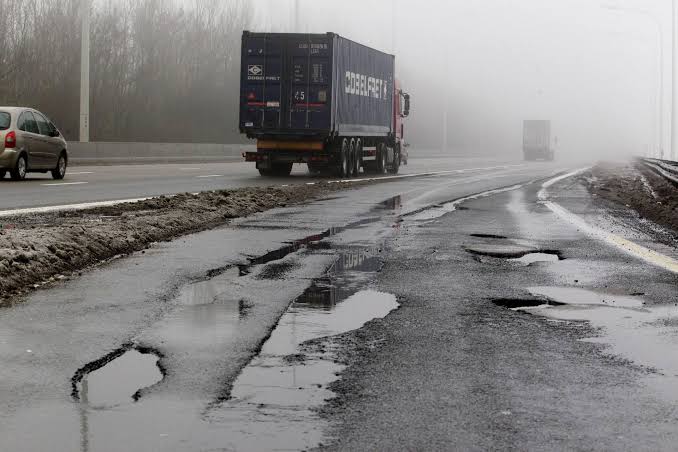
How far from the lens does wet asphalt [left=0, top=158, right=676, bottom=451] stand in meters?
4.75

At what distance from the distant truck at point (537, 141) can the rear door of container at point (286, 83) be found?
59.0 m

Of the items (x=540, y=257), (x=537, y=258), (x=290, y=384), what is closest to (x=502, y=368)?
(x=290, y=384)

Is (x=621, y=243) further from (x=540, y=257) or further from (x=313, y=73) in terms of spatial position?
(x=313, y=73)

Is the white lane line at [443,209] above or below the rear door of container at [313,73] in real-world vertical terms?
below

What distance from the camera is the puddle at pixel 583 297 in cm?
850

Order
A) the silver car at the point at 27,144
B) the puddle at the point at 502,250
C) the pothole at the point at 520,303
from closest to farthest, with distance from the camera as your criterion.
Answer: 1. the pothole at the point at 520,303
2. the puddle at the point at 502,250
3. the silver car at the point at 27,144

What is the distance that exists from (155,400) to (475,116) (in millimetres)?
127497

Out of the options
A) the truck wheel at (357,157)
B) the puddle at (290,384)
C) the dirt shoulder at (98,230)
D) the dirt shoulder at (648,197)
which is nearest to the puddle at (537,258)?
the puddle at (290,384)

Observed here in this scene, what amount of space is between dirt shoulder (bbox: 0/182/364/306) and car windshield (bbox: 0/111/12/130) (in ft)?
22.2

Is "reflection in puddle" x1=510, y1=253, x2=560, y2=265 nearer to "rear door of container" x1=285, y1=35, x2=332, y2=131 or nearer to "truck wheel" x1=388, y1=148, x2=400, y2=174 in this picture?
"rear door of container" x1=285, y1=35, x2=332, y2=131

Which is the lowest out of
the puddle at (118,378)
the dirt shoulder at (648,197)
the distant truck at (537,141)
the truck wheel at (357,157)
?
the puddle at (118,378)

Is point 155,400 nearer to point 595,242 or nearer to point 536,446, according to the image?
point 536,446

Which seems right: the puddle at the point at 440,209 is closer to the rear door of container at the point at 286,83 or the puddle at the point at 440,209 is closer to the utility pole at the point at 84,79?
the rear door of container at the point at 286,83

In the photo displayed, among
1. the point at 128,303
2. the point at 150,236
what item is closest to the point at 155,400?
the point at 128,303
